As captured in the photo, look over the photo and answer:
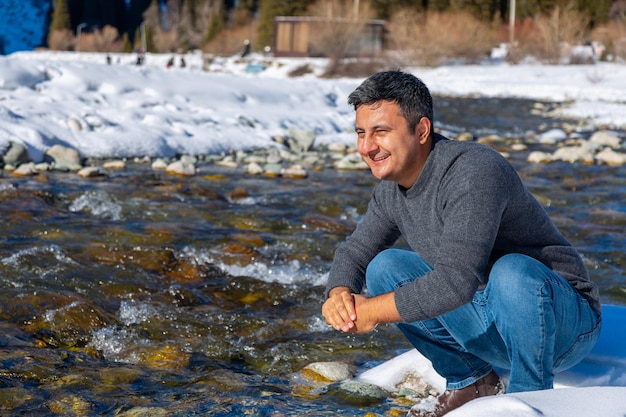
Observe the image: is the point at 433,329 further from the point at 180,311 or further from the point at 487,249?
the point at 180,311

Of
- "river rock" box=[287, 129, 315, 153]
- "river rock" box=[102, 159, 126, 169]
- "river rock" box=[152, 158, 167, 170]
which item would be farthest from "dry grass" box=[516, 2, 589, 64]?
"river rock" box=[102, 159, 126, 169]

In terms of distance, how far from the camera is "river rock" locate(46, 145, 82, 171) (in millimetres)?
7762

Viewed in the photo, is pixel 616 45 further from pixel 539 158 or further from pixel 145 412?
pixel 145 412

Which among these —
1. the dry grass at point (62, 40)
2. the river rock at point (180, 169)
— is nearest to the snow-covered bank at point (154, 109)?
the river rock at point (180, 169)

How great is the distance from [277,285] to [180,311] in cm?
68

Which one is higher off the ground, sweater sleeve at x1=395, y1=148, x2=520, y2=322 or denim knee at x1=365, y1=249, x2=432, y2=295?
sweater sleeve at x1=395, y1=148, x2=520, y2=322

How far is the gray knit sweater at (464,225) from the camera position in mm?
2062

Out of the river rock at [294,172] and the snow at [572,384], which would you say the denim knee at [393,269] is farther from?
the river rock at [294,172]

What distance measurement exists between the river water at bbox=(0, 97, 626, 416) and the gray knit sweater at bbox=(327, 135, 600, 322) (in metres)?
0.63

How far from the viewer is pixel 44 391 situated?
8.85 feet

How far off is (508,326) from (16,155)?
6592 mm

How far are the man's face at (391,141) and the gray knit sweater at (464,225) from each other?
0.14 ft

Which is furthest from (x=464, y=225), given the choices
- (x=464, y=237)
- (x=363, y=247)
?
(x=363, y=247)

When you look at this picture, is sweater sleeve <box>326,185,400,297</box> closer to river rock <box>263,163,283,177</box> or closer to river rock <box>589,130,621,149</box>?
river rock <box>263,163,283,177</box>
